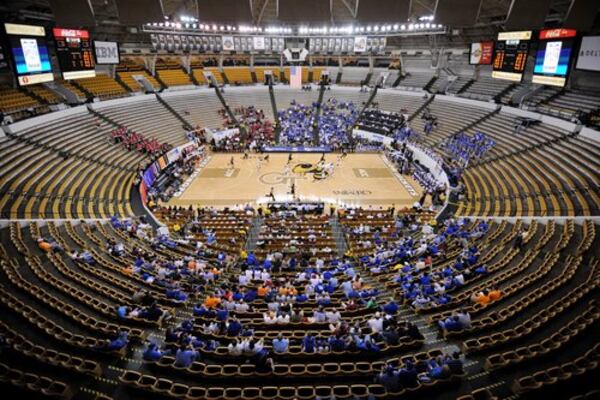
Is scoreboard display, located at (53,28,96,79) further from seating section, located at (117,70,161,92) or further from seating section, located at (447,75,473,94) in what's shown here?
seating section, located at (447,75,473,94)

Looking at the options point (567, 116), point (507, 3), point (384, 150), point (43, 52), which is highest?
point (507, 3)

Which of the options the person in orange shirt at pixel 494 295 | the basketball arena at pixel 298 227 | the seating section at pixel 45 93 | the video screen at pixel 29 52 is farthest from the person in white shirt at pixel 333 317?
the seating section at pixel 45 93

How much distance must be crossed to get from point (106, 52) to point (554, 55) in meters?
38.9

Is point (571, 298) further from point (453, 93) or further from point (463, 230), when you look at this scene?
point (453, 93)

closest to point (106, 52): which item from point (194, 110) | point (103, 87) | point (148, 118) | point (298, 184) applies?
point (103, 87)

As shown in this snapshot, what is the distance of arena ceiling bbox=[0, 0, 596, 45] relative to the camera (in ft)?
51.4

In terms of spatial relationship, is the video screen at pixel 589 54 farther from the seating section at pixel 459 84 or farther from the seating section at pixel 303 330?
the seating section at pixel 459 84

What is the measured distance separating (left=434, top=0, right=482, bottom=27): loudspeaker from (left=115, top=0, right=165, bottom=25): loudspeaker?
43.1 feet

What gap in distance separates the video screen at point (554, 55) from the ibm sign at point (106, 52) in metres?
38.0

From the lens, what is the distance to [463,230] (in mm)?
19797

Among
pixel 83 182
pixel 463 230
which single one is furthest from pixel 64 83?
pixel 463 230

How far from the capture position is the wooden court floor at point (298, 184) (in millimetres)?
29266

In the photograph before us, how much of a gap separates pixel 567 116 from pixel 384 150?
18.8 metres

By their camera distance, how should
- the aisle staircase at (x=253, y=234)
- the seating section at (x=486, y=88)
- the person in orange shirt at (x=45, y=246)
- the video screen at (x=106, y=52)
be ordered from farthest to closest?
the seating section at (x=486, y=88) → the video screen at (x=106, y=52) → the aisle staircase at (x=253, y=234) → the person in orange shirt at (x=45, y=246)
